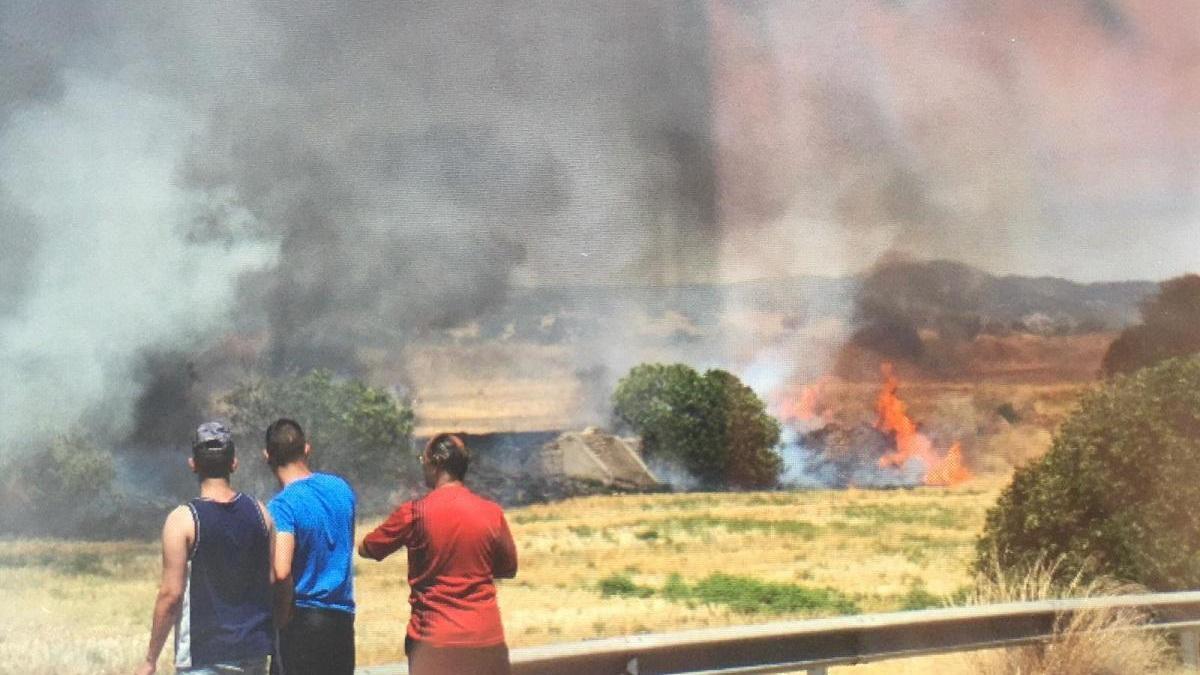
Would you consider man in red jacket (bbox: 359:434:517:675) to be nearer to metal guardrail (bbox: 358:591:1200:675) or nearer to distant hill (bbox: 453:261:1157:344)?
metal guardrail (bbox: 358:591:1200:675)

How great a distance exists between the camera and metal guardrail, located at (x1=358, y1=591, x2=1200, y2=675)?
6.98m

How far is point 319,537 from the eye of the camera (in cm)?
541

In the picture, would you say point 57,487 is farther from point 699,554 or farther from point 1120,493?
point 1120,493

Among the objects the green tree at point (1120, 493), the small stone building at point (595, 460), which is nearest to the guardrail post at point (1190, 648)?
the green tree at point (1120, 493)

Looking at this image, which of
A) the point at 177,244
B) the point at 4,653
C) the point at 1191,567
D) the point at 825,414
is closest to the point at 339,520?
the point at 4,653

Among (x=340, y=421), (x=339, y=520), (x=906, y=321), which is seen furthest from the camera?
(x=906, y=321)

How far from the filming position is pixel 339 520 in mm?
5445

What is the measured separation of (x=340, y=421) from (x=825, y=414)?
3.50 metres

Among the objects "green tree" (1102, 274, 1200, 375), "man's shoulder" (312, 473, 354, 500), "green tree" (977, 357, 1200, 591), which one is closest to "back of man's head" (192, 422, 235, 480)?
"man's shoulder" (312, 473, 354, 500)

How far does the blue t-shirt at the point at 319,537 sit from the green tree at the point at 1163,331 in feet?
25.6

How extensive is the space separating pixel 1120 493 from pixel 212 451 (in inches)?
306

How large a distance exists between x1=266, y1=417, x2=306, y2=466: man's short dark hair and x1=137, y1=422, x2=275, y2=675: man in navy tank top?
368 mm

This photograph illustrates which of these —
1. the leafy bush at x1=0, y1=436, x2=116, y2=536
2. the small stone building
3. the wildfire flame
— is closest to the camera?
the leafy bush at x1=0, y1=436, x2=116, y2=536

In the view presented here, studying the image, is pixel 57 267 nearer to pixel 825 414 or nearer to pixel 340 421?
pixel 340 421
